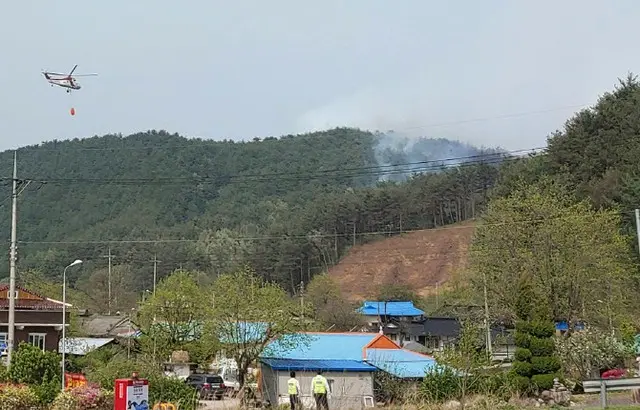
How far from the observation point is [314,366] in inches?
1283

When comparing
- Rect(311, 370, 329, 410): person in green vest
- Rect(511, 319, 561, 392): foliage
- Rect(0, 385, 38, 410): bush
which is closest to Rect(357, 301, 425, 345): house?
Rect(511, 319, 561, 392): foliage

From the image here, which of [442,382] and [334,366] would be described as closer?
[442,382]

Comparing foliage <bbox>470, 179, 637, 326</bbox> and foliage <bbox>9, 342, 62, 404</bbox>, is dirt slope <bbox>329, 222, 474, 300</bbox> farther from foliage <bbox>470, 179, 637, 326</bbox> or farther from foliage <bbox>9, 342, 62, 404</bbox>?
foliage <bbox>9, 342, 62, 404</bbox>

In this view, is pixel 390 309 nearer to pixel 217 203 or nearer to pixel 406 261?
pixel 406 261

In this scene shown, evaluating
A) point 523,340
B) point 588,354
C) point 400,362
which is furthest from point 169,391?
point 588,354

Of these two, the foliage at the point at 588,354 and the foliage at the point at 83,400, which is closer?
the foliage at the point at 83,400

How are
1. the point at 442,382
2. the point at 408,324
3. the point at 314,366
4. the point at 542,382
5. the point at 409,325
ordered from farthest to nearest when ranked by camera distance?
the point at 408,324 → the point at 409,325 → the point at 314,366 → the point at 542,382 → the point at 442,382

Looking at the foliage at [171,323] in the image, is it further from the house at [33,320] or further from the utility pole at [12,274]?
the utility pole at [12,274]

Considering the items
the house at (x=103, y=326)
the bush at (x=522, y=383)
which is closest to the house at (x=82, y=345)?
the house at (x=103, y=326)

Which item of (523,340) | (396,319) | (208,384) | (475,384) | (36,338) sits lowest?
(208,384)

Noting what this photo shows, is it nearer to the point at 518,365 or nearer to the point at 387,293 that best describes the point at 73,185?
the point at 387,293

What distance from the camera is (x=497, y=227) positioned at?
1631 inches

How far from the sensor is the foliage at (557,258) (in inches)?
1471

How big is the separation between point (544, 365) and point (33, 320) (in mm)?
31222
